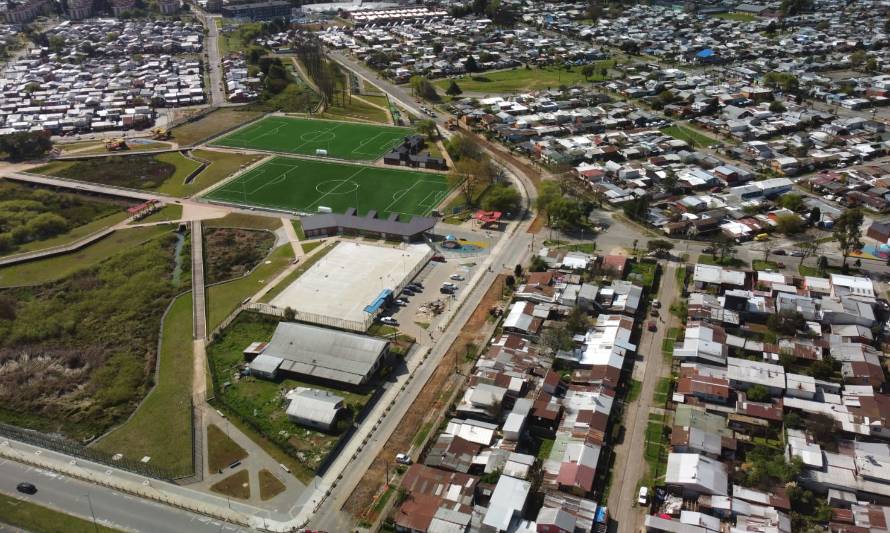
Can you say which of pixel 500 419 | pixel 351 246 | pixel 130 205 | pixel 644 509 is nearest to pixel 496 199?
pixel 351 246

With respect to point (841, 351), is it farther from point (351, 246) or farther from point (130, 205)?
point (130, 205)

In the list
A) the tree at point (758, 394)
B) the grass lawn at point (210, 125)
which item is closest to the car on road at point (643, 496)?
the tree at point (758, 394)

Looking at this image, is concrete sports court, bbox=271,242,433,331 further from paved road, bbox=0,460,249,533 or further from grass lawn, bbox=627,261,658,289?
grass lawn, bbox=627,261,658,289

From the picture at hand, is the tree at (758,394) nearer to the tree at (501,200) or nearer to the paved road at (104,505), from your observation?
the paved road at (104,505)

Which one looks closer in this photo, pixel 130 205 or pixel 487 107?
pixel 130 205

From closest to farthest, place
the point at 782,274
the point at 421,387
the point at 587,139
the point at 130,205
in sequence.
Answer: the point at 421,387 → the point at 782,274 → the point at 130,205 → the point at 587,139

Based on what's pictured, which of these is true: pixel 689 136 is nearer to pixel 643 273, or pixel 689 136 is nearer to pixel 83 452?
pixel 643 273
